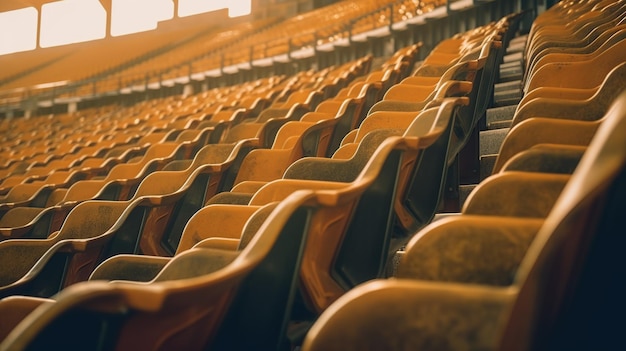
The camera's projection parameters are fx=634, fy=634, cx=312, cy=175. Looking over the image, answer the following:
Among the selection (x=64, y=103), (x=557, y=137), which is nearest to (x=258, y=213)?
(x=557, y=137)

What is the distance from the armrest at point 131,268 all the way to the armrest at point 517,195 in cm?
26

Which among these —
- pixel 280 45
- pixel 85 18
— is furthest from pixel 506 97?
pixel 85 18

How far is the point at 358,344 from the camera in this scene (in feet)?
0.80

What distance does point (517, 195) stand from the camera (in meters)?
0.36

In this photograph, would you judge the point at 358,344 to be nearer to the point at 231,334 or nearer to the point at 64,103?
the point at 231,334

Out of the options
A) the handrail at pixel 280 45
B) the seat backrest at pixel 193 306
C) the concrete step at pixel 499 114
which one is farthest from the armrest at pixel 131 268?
the handrail at pixel 280 45

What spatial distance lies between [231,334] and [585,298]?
0.20 m

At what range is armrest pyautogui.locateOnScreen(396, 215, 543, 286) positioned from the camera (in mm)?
304

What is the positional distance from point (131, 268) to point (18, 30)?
18.2ft

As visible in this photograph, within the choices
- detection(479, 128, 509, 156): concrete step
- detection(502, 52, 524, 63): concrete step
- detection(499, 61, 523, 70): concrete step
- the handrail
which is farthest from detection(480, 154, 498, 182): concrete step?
the handrail

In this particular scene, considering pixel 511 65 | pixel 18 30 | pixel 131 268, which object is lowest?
pixel 131 268

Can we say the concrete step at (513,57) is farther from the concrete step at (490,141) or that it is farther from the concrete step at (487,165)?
the concrete step at (487,165)

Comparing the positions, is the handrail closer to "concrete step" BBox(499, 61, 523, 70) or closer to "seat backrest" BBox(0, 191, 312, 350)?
"concrete step" BBox(499, 61, 523, 70)

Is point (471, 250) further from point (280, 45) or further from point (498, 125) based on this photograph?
point (280, 45)
